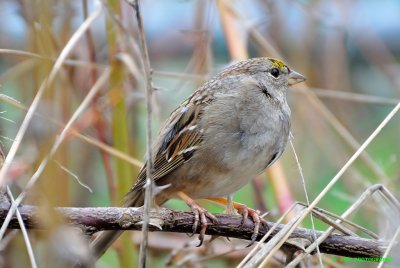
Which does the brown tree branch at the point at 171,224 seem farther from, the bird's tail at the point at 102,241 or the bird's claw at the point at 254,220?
the bird's tail at the point at 102,241

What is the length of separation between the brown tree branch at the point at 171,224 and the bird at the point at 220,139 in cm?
31

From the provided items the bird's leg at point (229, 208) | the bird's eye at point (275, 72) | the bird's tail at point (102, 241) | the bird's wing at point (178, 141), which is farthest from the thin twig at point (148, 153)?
the bird's eye at point (275, 72)

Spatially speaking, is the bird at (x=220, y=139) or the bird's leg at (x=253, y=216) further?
the bird at (x=220, y=139)

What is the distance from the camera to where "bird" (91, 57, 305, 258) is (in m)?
2.89

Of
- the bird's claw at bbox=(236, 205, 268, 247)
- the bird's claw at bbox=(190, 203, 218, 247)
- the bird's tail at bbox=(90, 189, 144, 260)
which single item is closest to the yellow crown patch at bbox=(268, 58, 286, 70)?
the bird's claw at bbox=(236, 205, 268, 247)

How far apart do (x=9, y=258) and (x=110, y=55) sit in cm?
89

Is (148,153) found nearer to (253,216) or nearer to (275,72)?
(253,216)

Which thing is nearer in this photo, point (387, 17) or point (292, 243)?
point (292, 243)

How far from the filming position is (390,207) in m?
2.20

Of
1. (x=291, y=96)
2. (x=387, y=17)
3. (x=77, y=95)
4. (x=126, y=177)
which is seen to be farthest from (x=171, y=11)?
(x=126, y=177)

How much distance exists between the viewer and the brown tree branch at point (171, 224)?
2078 millimetres

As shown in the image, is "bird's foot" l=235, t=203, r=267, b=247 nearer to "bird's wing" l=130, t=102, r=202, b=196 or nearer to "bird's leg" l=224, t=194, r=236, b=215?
"bird's leg" l=224, t=194, r=236, b=215

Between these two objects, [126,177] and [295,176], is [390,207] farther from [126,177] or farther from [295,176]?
[295,176]

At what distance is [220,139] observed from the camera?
114 inches
